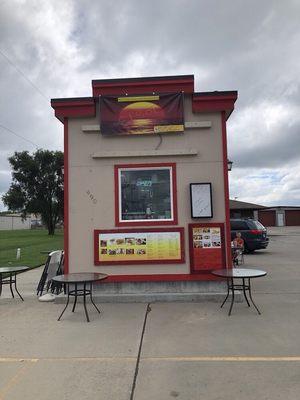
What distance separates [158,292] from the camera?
8305mm

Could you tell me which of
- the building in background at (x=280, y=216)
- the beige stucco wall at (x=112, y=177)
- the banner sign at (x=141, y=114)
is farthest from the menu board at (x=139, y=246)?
the building in background at (x=280, y=216)

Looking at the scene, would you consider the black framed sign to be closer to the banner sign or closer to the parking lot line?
the banner sign

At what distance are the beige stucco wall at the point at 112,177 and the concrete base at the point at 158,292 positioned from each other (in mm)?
271

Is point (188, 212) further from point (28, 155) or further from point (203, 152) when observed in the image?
point (28, 155)

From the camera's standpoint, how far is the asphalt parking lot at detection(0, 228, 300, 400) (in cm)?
Result: 416

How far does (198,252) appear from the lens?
27.2 ft

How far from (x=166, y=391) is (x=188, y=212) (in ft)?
15.0

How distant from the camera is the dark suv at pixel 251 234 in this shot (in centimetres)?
2019

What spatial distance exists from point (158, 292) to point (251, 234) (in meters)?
12.9

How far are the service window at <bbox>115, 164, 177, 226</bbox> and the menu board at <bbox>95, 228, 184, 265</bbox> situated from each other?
0.27 m

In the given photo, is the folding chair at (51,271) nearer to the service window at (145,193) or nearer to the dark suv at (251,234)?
the service window at (145,193)

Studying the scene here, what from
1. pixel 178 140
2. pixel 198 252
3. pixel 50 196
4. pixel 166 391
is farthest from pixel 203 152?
pixel 50 196

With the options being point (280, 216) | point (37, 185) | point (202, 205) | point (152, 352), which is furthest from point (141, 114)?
point (280, 216)

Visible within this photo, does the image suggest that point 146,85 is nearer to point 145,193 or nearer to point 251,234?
point 145,193
